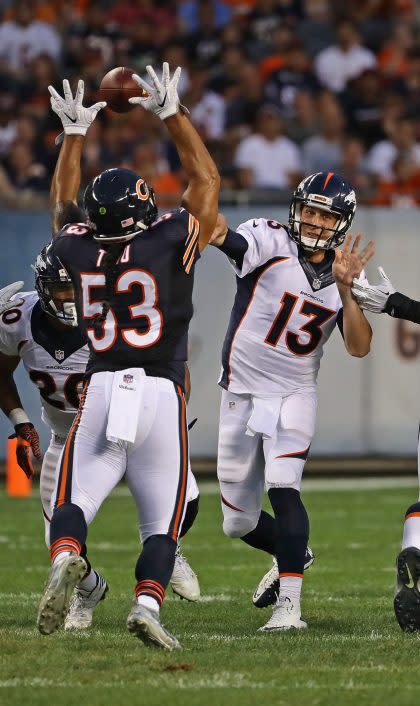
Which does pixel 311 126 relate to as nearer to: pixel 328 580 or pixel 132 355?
pixel 328 580

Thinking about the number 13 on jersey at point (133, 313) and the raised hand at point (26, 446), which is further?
the raised hand at point (26, 446)

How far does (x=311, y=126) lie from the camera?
45.1ft

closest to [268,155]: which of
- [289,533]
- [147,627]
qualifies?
[289,533]

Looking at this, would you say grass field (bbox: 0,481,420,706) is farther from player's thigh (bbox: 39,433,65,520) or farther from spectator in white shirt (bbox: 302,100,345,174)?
spectator in white shirt (bbox: 302,100,345,174)

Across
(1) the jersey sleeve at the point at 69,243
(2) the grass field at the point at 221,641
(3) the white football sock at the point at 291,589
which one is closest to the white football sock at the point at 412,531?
(2) the grass field at the point at 221,641

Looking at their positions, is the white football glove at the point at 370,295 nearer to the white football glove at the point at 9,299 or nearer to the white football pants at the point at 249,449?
the white football pants at the point at 249,449

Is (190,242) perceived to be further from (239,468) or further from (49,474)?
(49,474)

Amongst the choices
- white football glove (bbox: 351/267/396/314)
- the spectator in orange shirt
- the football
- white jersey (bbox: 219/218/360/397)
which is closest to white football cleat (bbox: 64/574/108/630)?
white jersey (bbox: 219/218/360/397)

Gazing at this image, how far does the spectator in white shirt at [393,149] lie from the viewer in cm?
1334

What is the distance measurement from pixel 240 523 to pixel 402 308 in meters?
1.17

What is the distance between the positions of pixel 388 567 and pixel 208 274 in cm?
479

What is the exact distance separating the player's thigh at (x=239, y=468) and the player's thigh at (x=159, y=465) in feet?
3.78

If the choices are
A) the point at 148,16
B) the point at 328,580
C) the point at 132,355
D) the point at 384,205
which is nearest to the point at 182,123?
the point at 132,355

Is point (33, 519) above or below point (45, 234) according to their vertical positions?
below
